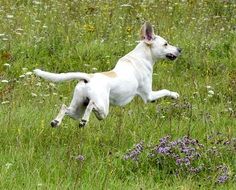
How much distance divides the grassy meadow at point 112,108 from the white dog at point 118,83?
0.17 meters

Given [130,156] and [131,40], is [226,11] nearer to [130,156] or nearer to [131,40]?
[131,40]

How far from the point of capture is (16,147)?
5539mm

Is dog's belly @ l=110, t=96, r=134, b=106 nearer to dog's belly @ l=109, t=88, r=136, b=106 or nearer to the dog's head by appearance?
dog's belly @ l=109, t=88, r=136, b=106

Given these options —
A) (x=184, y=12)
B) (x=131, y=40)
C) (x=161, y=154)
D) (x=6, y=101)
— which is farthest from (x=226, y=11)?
(x=161, y=154)

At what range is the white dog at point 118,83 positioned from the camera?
5969 millimetres

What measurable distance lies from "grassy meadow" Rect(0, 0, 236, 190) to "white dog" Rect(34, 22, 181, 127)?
17 centimetres

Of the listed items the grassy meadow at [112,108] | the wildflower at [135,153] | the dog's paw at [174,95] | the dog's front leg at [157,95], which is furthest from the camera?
the dog's paw at [174,95]

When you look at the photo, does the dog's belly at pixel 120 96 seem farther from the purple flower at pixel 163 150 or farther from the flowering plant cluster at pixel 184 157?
the purple flower at pixel 163 150

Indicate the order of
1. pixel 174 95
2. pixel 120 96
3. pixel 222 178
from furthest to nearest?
1. pixel 174 95
2. pixel 120 96
3. pixel 222 178

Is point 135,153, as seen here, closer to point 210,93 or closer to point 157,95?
point 157,95

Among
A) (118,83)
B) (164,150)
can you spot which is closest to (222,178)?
(164,150)

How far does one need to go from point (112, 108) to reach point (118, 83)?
0.86 metres

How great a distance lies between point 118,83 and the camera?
6348 mm

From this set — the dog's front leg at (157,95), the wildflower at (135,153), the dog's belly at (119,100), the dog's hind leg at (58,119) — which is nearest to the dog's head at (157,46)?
the dog's front leg at (157,95)
